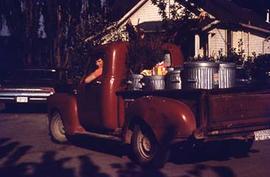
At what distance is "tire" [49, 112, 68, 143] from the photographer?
436 inches

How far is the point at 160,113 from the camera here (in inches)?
303

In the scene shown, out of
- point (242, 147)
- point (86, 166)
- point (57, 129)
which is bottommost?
point (86, 166)

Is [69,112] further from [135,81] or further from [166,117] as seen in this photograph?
[166,117]

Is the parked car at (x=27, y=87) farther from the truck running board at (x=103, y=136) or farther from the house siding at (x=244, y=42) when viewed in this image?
the house siding at (x=244, y=42)

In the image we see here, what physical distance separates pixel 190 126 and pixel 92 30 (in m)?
13.7

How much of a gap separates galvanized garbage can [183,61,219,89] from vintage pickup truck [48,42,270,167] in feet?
1.57

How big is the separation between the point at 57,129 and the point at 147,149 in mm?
3447

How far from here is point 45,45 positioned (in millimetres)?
24000

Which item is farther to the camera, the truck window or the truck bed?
the truck window

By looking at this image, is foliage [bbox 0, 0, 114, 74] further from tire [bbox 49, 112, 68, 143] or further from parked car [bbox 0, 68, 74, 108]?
tire [bbox 49, 112, 68, 143]

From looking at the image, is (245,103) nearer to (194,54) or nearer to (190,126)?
(190,126)

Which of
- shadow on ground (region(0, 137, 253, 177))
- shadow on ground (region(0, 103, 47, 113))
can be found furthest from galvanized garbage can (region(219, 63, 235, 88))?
shadow on ground (region(0, 103, 47, 113))

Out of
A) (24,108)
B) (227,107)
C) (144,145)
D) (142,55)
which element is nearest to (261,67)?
(142,55)

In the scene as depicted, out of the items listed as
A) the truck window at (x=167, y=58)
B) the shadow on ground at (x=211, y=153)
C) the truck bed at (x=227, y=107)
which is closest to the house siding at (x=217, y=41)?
the truck window at (x=167, y=58)
